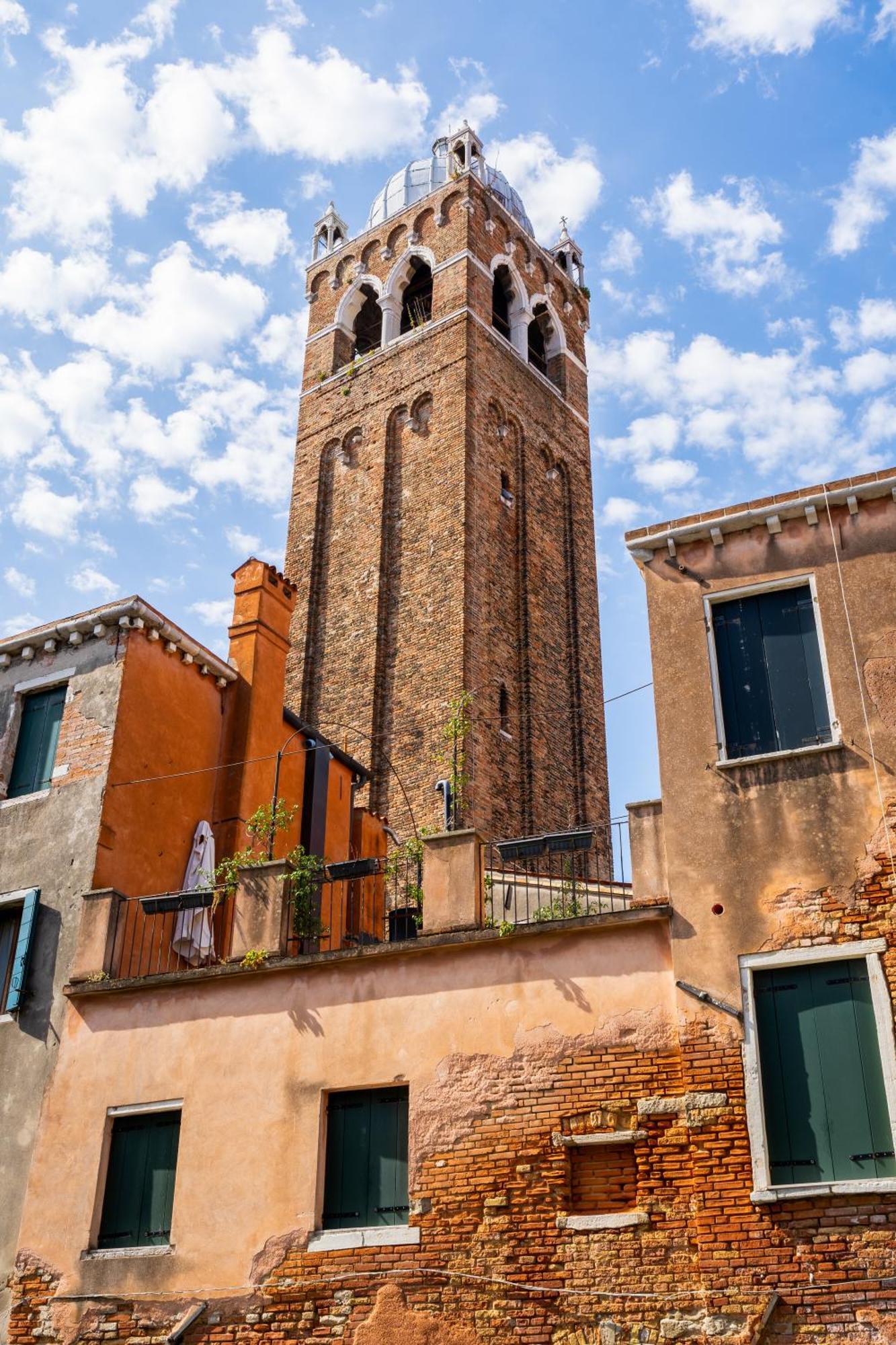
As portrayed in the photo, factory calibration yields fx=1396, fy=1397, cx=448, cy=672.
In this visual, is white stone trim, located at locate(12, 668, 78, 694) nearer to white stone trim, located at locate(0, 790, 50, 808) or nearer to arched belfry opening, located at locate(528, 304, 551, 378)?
white stone trim, located at locate(0, 790, 50, 808)

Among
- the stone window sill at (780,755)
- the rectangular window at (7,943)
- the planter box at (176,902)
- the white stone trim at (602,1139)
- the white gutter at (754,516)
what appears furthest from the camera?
the rectangular window at (7,943)

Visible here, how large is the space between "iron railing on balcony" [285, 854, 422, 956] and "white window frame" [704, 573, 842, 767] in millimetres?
3328

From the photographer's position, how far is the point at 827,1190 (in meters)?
9.95

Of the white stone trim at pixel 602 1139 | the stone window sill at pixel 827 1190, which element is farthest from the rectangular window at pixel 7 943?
the stone window sill at pixel 827 1190

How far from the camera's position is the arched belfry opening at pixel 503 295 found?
1399 inches

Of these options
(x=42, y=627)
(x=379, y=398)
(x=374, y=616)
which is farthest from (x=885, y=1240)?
(x=379, y=398)

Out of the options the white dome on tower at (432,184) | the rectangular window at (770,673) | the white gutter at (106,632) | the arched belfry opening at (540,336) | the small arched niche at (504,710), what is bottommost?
the rectangular window at (770,673)

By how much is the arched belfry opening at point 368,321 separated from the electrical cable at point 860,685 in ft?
84.3

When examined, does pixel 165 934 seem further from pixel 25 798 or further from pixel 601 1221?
pixel 601 1221

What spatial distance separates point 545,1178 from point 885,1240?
2640 mm

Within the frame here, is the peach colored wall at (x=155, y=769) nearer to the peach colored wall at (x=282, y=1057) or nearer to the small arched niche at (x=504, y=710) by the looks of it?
the peach colored wall at (x=282, y=1057)

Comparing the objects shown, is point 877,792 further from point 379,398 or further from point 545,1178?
point 379,398

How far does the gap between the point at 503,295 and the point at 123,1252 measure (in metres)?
28.3

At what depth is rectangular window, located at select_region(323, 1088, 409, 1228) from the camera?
38.0 feet
